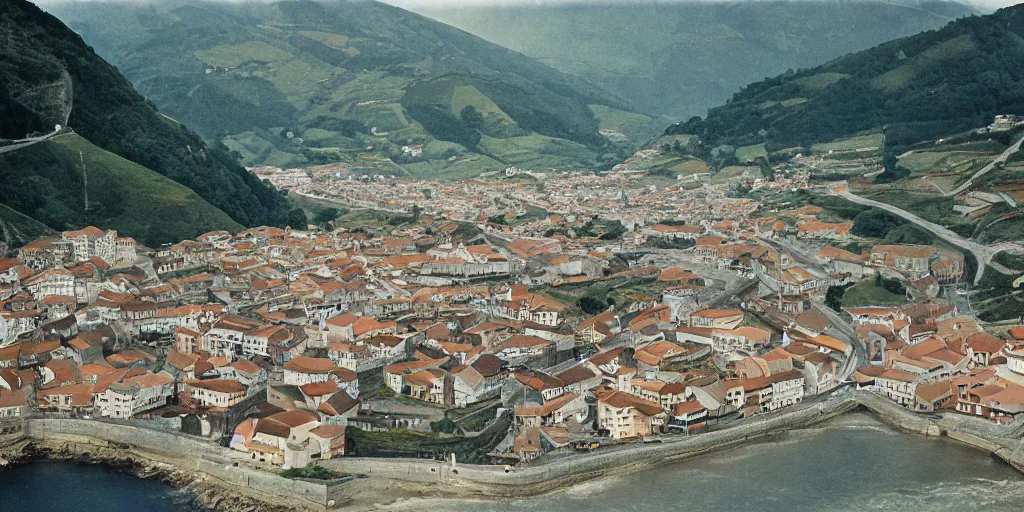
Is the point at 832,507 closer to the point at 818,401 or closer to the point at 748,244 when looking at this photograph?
the point at 818,401

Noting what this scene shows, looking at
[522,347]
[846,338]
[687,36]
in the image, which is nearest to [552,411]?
[522,347]

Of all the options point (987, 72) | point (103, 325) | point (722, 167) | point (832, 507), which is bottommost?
point (832, 507)

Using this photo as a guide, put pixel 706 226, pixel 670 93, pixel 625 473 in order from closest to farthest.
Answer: pixel 625 473 → pixel 706 226 → pixel 670 93

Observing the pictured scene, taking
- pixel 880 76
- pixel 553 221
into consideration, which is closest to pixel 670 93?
pixel 880 76

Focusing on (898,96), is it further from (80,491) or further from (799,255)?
(80,491)

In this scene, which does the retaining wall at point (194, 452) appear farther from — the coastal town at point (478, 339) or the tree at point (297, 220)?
the tree at point (297, 220)

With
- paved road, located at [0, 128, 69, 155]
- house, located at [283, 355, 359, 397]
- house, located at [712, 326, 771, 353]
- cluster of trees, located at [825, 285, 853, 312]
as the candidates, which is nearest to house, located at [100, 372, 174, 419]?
house, located at [283, 355, 359, 397]
